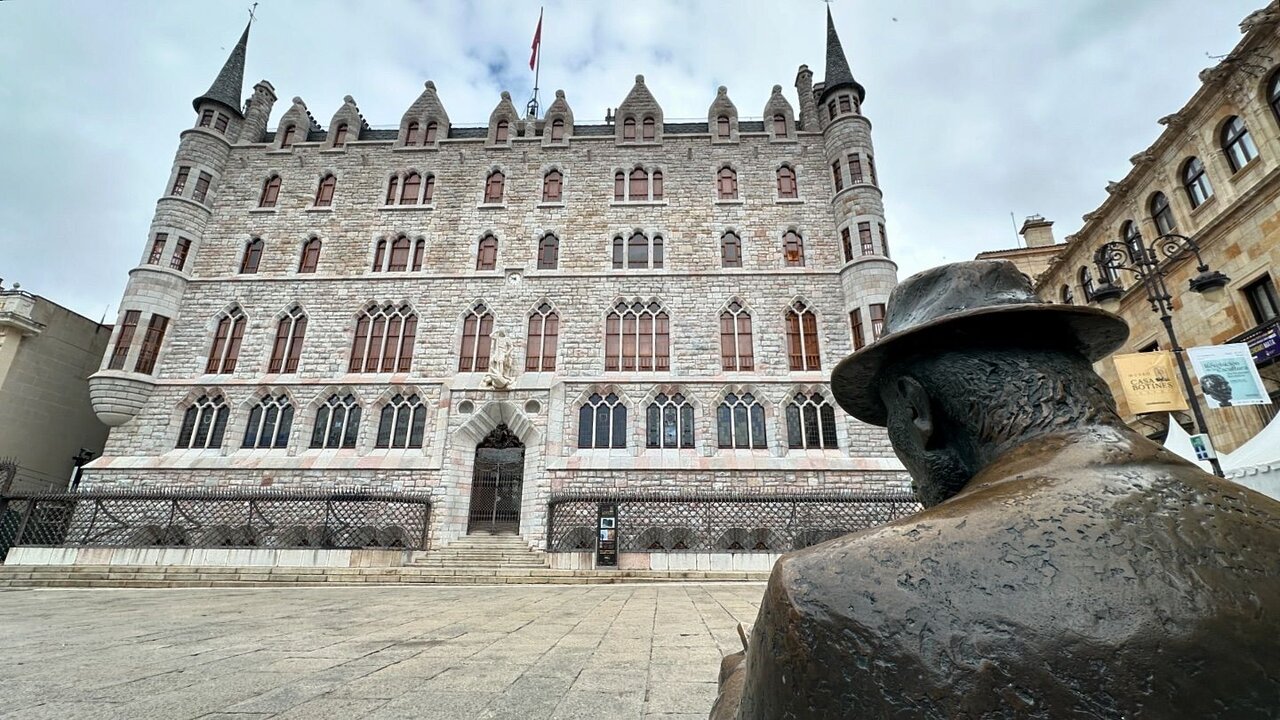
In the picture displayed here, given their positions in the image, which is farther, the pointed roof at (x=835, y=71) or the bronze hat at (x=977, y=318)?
the pointed roof at (x=835, y=71)

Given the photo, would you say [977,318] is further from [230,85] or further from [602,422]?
[230,85]

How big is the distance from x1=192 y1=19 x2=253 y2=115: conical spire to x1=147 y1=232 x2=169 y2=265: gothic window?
5782 millimetres

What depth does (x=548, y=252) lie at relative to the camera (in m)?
18.9

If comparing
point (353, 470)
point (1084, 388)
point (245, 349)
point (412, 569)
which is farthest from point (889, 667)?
point (245, 349)

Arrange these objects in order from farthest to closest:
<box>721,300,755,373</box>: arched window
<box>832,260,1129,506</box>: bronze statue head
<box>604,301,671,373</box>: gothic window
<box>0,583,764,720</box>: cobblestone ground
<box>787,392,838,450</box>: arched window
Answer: <box>604,301,671,373</box>: gothic window < <box>721,300,755,373</box>: arched window < <box>787,392,838,450</box>: arched window < <box>0,583,764,720</box>: cobblestone ground < <box>832,260,1129,506</box>: bronze statue head

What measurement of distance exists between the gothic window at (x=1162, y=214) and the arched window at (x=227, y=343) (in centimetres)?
2715

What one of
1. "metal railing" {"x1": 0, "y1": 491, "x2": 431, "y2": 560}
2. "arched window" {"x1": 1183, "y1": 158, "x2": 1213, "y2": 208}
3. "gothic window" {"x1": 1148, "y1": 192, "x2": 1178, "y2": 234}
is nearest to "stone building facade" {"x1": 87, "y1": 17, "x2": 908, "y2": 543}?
"metal railing" {"x1": 0, "y1": 491, "x2": 431, "y2": 560}

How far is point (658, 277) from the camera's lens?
18016 mm

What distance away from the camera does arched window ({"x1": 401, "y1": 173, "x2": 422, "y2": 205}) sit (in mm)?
19953

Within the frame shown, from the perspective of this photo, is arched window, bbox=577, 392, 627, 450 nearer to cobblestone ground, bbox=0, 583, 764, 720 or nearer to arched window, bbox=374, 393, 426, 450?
arched window, bbox=374, 393, 426, 450

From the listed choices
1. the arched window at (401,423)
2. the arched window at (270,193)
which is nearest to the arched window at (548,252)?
the arched window at (401,423)

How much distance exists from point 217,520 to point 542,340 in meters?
9.82

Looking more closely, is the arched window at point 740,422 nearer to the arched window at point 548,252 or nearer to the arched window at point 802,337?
the arched window at point 802,337

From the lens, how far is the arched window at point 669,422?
1591 centimetres
